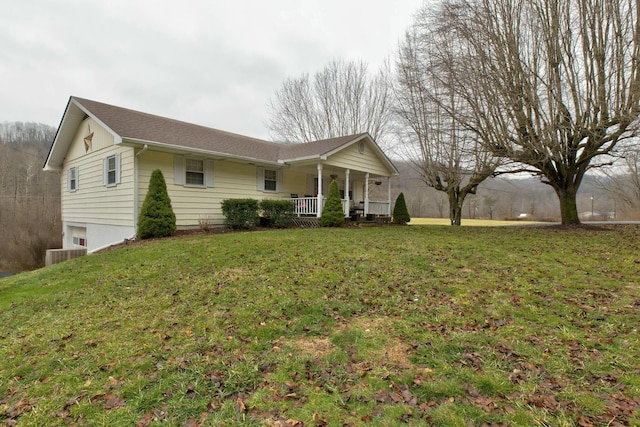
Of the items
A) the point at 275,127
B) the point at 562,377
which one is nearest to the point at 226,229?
the point at 562,377

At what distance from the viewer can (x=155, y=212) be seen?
9617 mm

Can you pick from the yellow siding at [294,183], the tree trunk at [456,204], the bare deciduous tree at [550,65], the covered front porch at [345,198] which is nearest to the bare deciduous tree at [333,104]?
the covered front porch at [345,198]

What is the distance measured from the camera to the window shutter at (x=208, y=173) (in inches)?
457

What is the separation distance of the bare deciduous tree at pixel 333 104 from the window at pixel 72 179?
15.9 metres

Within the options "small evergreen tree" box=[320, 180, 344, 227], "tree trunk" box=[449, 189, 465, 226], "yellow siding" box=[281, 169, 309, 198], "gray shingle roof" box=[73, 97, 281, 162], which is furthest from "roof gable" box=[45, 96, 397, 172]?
"tree trunk" box=[449, 189, 465, 226]

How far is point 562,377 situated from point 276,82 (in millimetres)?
27437

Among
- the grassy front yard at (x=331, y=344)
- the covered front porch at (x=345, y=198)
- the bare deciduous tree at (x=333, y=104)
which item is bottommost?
the grassy front yard at (x=331, y=344)

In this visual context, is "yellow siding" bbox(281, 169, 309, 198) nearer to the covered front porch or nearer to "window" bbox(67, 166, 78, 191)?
the covered front porch

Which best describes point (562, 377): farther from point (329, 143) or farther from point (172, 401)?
point (329, 143)

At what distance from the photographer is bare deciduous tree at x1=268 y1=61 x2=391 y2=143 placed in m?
23.5

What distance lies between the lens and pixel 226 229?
1142 cm

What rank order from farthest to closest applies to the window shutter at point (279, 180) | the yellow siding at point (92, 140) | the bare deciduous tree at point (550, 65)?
the window shutter at point (279, 180), the yellow siding at point (92, 140), the bare deciduous tree at point (550, 65)

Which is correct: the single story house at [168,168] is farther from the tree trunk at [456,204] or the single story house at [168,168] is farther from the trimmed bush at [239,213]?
the tree trunk at [456,204]

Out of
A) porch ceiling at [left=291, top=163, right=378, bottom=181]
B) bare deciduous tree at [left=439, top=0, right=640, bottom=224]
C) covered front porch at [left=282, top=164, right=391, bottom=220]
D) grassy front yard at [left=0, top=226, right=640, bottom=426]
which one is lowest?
grassy front yard at [left=0, top=226, right=640, bottom=426]
